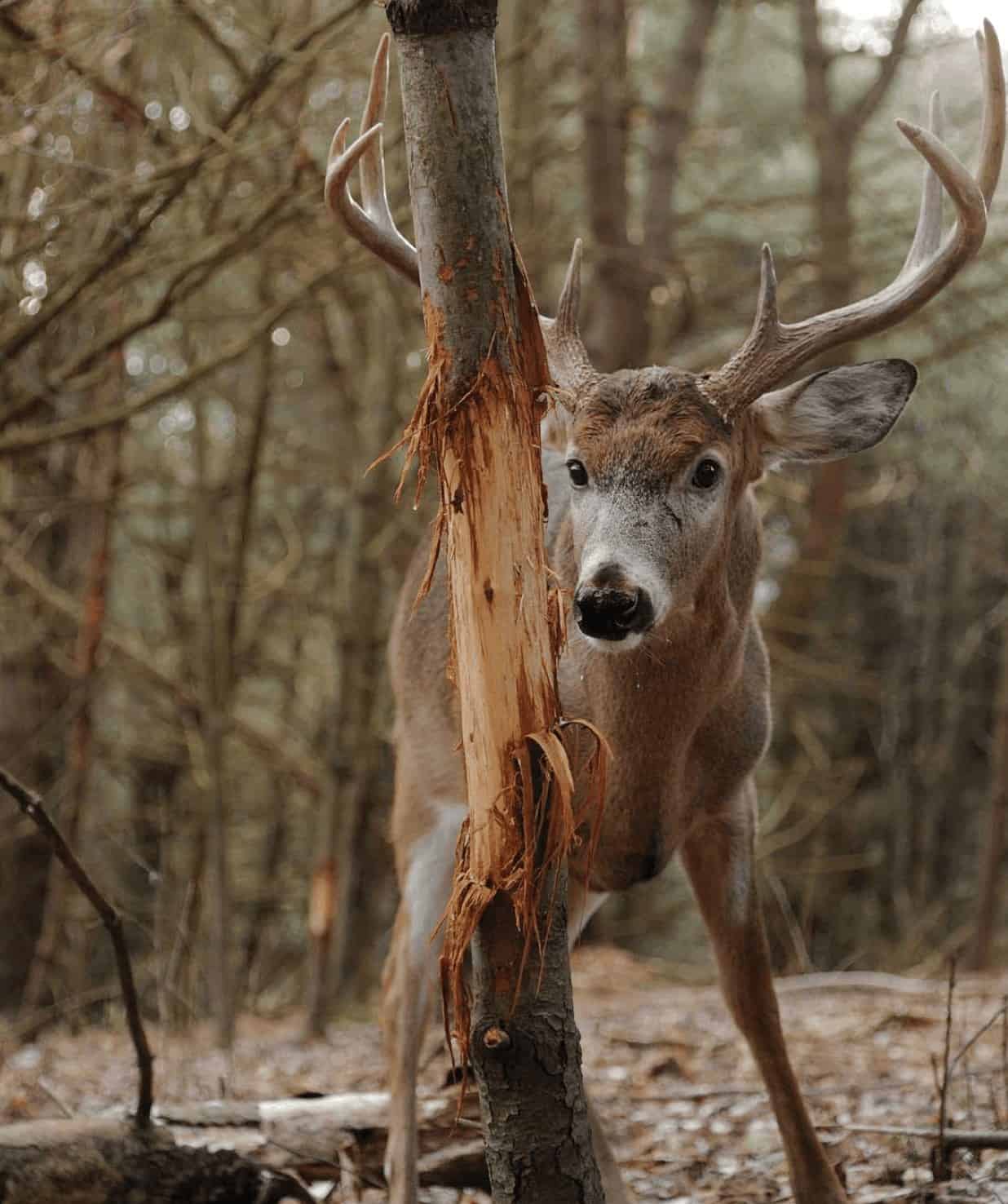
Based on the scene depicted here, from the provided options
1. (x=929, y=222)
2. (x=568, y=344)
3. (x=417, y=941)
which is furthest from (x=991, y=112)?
(x=417, y=941)

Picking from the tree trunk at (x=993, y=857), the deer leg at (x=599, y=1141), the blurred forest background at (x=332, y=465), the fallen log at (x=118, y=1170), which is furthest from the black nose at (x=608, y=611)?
the tree trunk at (x=993, y=857)

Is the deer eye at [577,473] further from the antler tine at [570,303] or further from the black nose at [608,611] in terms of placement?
the black nose at [608,611]

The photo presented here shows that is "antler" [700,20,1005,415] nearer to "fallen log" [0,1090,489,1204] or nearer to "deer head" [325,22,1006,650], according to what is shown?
"deer head" [325,22,1006,650]

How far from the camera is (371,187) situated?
13.1ft

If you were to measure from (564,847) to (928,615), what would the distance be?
11567 millimetres

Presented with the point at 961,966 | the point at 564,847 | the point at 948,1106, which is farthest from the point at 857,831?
the point at 564,847

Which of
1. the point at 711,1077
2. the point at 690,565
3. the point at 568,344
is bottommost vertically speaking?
the point at 711,1077

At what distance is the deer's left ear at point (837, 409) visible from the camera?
13.8 ft

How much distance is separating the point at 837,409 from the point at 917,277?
0.46 m

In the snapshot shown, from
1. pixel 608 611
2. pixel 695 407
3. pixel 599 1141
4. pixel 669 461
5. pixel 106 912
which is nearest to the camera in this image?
pixel 608 611

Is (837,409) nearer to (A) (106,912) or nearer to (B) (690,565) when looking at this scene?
(B) (690,565)

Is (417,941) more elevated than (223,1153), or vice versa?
(417,941)

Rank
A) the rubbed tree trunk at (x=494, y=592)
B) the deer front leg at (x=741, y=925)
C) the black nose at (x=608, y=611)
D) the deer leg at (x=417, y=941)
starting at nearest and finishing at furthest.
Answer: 1. the rubbed tree trunk at (x=494, y=592)
2. the black nose at (x=608, y=611)
3. the deer front leg at (x=741, y=925)
4. the deer leg at (x=417, y=941)

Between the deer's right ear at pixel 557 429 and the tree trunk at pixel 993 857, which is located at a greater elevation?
the deer's right ear at pixel 557 429
